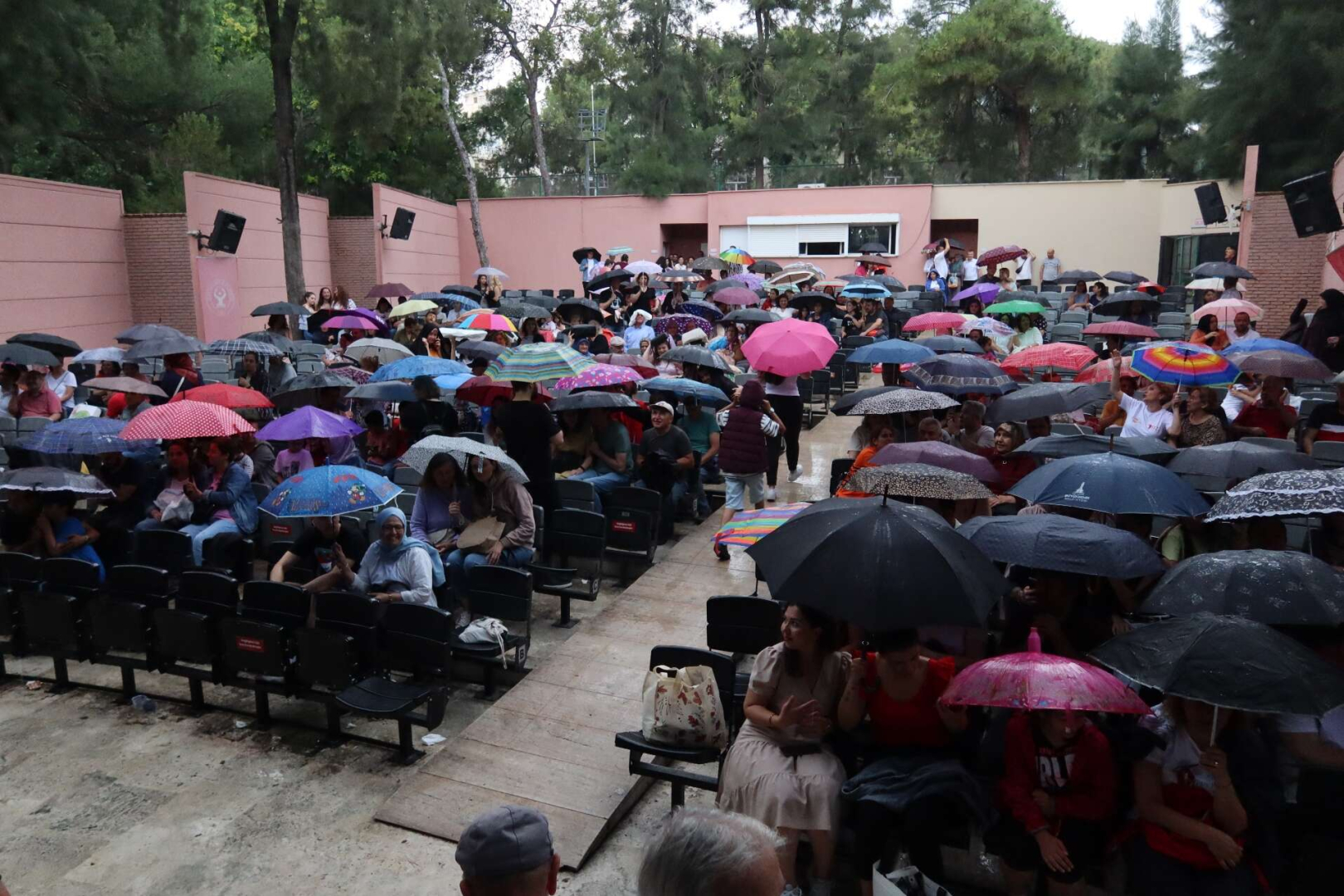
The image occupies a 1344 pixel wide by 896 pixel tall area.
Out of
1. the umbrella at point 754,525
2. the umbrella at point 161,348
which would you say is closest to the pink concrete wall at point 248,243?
the umbrella at point 161,348

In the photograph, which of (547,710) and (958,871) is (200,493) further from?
(958,871)

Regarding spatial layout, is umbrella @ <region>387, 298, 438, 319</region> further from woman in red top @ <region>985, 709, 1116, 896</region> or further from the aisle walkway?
woman in red top @ <region>985, 709, 1116, 896</region>

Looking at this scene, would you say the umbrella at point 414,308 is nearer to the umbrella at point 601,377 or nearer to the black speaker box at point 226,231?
the black speaker box at point 226,231

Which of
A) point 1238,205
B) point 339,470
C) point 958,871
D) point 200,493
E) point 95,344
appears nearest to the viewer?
point 958,871

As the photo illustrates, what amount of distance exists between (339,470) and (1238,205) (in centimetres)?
2221

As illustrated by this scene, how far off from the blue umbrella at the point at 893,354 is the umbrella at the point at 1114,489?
427 centimetres

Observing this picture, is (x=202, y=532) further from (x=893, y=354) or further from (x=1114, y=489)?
(x=1114, y=489)

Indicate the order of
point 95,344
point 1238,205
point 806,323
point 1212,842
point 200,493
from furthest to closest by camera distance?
point 1238,205
point 95,344
point 806,323
point 200,493
point 1212,842

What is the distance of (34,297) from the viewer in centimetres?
1755

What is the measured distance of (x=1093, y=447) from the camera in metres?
6.96

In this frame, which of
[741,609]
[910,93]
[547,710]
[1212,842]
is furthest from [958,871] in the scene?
[910,93]

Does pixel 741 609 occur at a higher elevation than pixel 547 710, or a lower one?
higher

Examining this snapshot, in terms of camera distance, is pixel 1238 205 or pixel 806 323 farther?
pixel 1238 205

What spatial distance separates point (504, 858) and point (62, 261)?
64.1 feet
